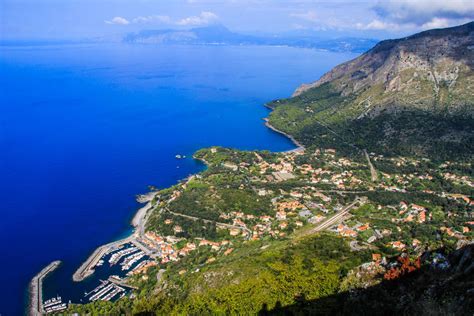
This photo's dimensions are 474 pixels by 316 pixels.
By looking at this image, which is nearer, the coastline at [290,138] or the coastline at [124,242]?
the coastline at [124,242]

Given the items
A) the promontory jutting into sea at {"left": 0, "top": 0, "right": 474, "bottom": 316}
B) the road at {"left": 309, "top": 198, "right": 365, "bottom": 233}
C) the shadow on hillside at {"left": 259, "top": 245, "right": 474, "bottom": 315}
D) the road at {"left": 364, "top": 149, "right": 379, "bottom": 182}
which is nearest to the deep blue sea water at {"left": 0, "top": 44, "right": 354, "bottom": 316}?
the promontory jutting into sea at {"left": 0, "top": 0, "right": 474, "bottom": 316}

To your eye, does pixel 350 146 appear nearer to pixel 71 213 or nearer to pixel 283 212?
pixel 283 212

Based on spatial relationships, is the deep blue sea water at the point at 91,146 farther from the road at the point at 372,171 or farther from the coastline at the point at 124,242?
the road at the point at 372,171

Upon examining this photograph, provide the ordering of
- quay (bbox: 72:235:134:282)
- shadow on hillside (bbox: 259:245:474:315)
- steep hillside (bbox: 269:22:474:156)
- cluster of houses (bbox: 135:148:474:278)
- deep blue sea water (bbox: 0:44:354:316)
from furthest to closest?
steep hillside (bbox: 269:22:474:156), deep blue sea water (bbox: 0:44:354:316), cluster of houses (bbox: 135:148:474:278), quay (bbox: 72:235:134:282), shadow on hillside (bbox: 259:245:474:315)

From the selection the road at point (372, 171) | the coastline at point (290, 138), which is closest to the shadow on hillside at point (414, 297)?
the road at point (372, 171)

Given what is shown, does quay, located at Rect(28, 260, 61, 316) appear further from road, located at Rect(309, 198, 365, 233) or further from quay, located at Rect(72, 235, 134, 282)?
road, located at Rect(309, 198, 365, 233)
